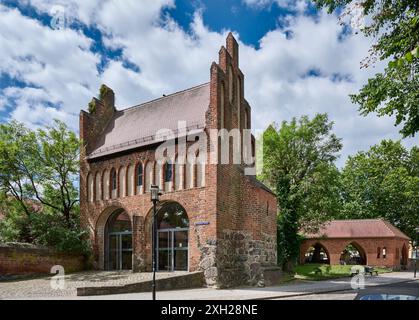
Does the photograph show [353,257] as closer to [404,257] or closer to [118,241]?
[404,257]

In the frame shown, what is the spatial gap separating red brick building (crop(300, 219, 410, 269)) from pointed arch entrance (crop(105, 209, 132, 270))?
24.6 meters

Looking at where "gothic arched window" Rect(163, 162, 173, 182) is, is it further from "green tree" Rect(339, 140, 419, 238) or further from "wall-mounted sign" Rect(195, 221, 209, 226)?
"green tree" Rect(339, 140, 419, 238)

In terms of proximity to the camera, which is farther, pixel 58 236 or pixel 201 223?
pixel 58 236

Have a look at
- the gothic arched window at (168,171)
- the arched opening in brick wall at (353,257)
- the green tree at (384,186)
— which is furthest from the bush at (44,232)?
the green tree at (384,186)

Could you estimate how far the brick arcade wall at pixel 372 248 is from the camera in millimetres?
43062

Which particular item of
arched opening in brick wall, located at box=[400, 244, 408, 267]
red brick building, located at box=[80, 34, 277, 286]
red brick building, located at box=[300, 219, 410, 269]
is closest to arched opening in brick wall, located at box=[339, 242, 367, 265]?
red brick building, located at box=[300, 219, 410, 269]

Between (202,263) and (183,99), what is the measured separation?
10.5 meters

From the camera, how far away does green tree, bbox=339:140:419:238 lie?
164 ft

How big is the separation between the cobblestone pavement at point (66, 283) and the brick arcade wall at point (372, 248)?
3021 cm

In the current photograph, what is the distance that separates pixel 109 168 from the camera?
24.4m

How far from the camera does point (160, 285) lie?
57.1 ft

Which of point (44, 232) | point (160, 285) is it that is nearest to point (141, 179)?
point (44, 232)

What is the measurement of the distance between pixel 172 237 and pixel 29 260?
25.3 feet

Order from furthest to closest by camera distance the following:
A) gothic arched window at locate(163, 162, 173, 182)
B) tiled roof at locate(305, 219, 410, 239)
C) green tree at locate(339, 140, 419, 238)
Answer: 1. green tree at locate(339, 140, 419, 238)
2. tiled roof at locate(305, 219, 410, 239)
3. gothic arched window at locate(163, 162, 173, 182)
